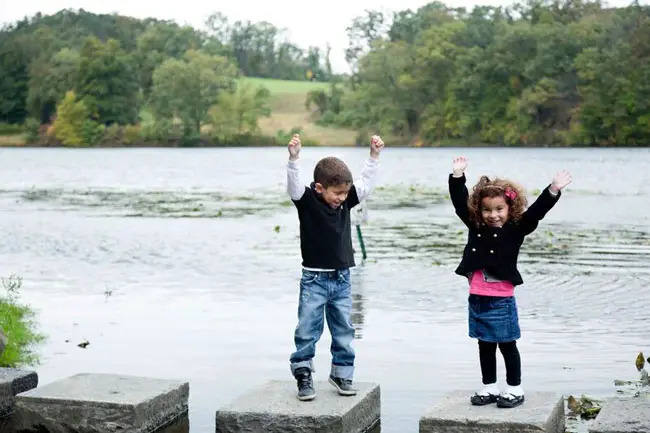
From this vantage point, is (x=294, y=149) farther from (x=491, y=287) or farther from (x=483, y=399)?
(x=483, y=399)

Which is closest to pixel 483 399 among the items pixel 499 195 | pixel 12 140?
pixel 499 195

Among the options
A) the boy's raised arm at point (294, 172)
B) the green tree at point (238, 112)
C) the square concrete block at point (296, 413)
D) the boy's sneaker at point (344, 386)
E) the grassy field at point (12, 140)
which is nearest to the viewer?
the square concrete block at point (296, 413)

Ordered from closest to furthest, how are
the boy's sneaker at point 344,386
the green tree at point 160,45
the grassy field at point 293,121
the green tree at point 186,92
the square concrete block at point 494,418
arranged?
1. the square concrete block at point 494,418
2. the boy's sneaker at point 344,386
3. the grassy field at point 293,121
4. the green tree at point 186,92
5. the green tree at point 160,45

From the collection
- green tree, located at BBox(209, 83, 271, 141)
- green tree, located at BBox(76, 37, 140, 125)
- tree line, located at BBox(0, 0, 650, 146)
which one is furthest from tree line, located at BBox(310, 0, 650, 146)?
green tree, located at BBox(76, 37, 140, 125)

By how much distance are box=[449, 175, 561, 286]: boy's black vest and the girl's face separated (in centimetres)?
3

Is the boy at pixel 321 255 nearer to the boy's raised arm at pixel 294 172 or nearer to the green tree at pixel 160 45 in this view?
the boy's raised arm at pixel 294 172

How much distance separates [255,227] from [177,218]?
11.2ft

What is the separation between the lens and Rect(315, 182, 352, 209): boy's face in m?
7.18

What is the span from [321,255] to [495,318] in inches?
40.7

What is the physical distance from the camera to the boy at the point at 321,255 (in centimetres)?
714

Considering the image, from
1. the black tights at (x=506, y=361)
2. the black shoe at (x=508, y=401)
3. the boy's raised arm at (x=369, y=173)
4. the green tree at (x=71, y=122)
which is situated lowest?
the green tree at (x=71, y=122)

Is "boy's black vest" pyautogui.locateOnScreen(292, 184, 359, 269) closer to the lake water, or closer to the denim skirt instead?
the denim skirt

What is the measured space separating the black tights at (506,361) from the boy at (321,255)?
759 mm

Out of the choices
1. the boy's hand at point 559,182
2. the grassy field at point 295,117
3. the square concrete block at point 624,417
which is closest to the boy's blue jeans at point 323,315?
the boy's hand at point 559,182
